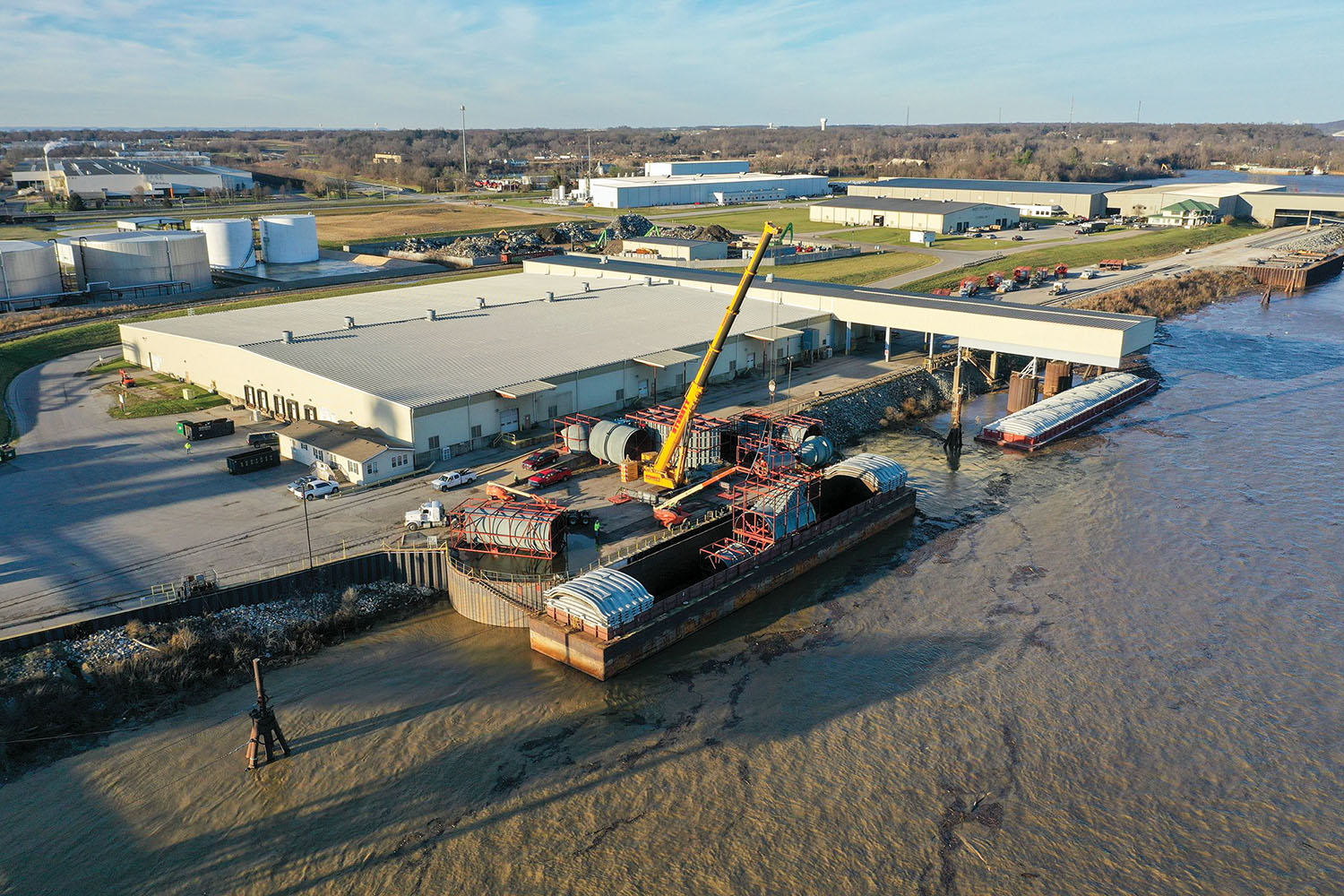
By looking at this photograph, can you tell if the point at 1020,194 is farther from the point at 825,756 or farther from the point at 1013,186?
the point at 825,756

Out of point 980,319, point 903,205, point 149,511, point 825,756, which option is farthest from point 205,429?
point 903,205

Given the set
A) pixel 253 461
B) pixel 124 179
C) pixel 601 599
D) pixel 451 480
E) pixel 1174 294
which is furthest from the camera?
pixel 124 179

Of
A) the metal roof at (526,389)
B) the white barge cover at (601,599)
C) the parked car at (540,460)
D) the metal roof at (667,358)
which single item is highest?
the metal roof at (667,358)

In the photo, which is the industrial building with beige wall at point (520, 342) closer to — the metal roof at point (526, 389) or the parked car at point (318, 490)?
the metal roof at point (526, 389)

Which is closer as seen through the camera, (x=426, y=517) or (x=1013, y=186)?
(x=426, y=517)

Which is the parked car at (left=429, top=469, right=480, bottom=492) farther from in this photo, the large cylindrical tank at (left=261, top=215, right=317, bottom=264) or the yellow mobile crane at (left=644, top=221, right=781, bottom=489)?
the large cylindrical tank at (left=261, top=215, right=317, bottom=264)

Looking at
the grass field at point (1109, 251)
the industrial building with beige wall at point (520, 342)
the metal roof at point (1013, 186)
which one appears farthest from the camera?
the metal roof at point (1013, 186)

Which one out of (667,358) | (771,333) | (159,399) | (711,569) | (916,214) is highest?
(916,214)

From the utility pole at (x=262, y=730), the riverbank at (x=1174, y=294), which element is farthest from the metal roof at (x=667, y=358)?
the riverbank at (x=1174, y=294)

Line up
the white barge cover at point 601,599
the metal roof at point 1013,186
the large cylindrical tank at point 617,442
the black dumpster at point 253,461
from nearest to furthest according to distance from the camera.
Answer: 1. the white barge cover at point 601,599
2. the black dumpster at point 253,461
3. the large cylindrical tank at point 617,442
4. the metal roof at point 1013,186
